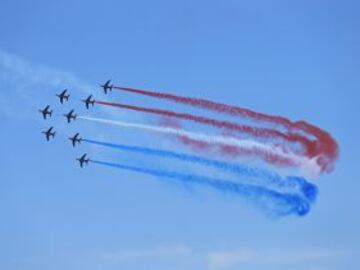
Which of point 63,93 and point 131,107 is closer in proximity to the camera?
point 131,107

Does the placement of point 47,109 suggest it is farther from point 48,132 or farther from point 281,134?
point 281,134

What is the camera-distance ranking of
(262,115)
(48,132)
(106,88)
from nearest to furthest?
1. (262,115)
2. (106,88)
3. (48,132)

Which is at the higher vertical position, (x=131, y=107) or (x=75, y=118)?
(x=75, y=118)

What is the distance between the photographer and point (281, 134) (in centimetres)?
9144

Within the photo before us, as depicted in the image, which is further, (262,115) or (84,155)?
(84,155)

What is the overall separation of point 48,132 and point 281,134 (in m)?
42.1

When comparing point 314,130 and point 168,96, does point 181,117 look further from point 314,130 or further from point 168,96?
point 314,130

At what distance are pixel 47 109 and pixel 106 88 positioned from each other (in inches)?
454

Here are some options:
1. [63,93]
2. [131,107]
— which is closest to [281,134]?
[131,107]

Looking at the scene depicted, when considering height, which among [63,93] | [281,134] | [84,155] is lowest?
[281,134]

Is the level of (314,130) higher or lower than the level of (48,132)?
lower

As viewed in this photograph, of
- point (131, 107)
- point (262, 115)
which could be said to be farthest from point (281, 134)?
point (131, 107)

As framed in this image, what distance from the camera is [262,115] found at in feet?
296

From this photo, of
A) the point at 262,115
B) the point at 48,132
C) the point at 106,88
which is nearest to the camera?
the point at 262,115
